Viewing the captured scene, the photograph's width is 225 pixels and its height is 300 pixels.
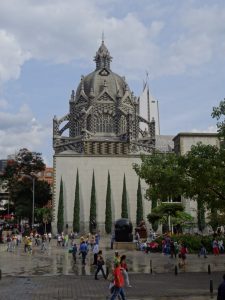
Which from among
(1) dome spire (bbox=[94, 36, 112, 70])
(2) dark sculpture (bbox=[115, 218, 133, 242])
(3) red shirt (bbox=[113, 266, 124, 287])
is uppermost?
(1) dome spire (bbox=[94, 36, 112, 70])

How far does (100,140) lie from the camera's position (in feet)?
260

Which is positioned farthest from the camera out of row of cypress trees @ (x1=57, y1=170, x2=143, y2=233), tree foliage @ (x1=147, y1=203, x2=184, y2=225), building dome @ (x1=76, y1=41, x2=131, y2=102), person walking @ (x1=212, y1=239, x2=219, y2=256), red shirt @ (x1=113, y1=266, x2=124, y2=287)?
building dome @ (x1=76, y1=41, x2=131, y2=102)

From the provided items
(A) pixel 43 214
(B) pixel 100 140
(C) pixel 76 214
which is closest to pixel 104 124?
(B) pixel 100 140

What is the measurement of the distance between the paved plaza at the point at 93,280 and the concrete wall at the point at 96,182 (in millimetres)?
39637

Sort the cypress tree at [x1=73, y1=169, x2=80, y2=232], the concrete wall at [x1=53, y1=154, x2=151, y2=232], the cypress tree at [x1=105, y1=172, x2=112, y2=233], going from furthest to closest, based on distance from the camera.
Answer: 1. the concrete wall at [x1=53, y1=154, x2=151, y2=232]
2. the cypress tree at [x1=105, y1=172, x2=112, y2=233]
3. the cypress tree at [x1=73, y1=169, x2=80, y2=232]

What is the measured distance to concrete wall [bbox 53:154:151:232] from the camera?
7138cm

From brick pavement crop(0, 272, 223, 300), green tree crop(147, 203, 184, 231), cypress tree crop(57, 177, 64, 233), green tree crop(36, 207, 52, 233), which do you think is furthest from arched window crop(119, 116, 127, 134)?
brick pavement crop(0, 272, 223, 300)

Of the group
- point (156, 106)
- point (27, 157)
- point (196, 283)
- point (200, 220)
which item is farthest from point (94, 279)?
point (156, 106)

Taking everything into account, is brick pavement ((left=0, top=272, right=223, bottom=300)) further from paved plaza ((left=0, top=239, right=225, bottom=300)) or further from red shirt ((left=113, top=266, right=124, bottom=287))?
red shirt ((left=113, top=266, right=124, bottom=287))

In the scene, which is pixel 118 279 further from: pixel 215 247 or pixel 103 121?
pixel 103 121

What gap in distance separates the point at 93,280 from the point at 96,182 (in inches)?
2022

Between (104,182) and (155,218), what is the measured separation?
20216mm

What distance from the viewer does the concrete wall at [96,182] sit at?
71375 mm

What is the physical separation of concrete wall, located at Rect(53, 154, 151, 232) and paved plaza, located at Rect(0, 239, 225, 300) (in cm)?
3964
